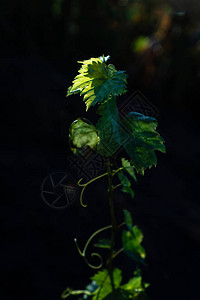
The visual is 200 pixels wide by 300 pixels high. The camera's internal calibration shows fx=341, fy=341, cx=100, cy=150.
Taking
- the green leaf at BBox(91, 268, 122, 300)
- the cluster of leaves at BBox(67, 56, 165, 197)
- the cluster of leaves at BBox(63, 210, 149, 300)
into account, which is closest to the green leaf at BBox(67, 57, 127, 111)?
the cluster of leaves at BBox(67, 56, 165, 197)

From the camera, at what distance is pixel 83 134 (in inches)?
36.9

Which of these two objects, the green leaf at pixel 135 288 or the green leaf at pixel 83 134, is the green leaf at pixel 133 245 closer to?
the green leaf at pixel 135 288

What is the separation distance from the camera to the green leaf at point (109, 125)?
0.83 meters

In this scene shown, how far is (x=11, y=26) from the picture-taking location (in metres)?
3.53

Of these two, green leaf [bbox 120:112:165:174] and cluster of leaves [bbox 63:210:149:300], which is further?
cluster of leaves [bbox 63:210:149:300]

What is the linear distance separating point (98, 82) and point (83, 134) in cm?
16

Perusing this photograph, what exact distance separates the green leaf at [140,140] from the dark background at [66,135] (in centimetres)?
108

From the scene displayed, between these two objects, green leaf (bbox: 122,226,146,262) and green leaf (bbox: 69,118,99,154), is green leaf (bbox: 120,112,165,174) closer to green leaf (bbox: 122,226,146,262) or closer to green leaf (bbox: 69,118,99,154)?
green leaf (bbox: 69,118,99,154)

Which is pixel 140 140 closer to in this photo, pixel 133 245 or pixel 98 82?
pixel 98 82

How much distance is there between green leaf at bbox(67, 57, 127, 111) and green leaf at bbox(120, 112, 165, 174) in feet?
0.33

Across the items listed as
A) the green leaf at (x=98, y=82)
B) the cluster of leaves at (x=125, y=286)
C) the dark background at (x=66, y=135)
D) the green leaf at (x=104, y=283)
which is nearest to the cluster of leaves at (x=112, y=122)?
the green leaf at (x=98, y=82)

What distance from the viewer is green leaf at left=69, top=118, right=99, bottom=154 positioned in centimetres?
93

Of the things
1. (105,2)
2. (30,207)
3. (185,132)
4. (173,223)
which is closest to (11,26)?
(105,2)

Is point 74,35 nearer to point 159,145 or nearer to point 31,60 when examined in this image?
point 31,60
